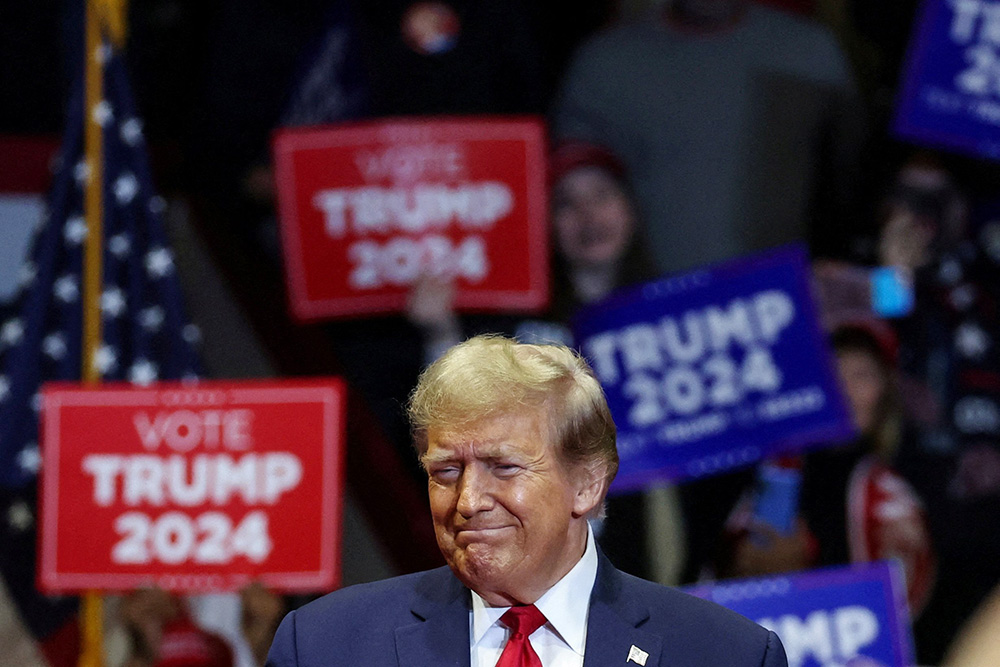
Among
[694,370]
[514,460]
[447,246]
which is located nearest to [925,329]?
[694,370]

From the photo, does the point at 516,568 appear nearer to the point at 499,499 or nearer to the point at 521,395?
the point at 499,499

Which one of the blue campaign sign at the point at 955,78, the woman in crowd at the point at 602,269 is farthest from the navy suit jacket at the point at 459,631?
the blue campaign sign at the point at 955,78

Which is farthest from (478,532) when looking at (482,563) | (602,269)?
(602,269)

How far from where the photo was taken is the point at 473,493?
1691 mm

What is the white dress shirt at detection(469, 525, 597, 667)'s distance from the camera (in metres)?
1.77

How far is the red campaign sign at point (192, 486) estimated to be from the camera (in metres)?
4.36

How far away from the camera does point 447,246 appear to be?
5.02 m

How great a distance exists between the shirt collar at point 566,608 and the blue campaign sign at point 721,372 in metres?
3.03

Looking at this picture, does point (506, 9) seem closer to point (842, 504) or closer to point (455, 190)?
point (455, 190)

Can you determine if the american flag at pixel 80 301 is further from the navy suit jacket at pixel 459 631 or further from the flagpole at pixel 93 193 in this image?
the navy suit jacket at pixel 459 631

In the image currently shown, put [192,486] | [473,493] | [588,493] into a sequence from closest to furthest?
1. [473,493]
2. [588,493]
3. [192,486]

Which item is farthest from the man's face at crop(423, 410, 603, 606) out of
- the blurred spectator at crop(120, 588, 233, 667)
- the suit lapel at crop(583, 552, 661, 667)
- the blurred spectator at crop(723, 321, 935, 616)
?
the blurred spectator at crop(723, 321, 935, 616)

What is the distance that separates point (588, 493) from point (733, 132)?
12.6 feet

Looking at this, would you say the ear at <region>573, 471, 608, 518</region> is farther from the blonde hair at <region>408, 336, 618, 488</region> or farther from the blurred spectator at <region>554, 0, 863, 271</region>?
the blurred spectator at <region>554, 0, 863, 271</region>
